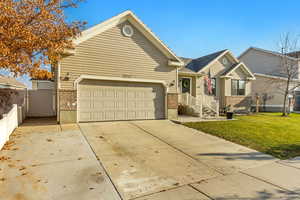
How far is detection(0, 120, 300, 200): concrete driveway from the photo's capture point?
10.1ft

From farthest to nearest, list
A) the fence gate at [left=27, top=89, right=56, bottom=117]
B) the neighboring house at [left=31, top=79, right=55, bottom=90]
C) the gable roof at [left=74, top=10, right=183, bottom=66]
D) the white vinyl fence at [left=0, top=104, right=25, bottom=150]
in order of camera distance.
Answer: the neighboring house at [left=31, top=79, right=55, bottom=90] < the fence gate at [left=27, top=89, right=56, bottom=117] < the gable roof at [left=74, top=10, right=183, bottom=66] < the white vinyl fence at [left=0, top=104, right=25, bottom=150]

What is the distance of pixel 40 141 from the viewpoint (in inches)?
233

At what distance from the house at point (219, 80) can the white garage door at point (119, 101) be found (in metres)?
4.71

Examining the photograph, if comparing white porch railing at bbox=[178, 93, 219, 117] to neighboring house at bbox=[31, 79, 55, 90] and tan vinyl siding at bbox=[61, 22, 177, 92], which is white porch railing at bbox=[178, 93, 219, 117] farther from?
neighboring house at bbox=[31, 79, 55, 90]

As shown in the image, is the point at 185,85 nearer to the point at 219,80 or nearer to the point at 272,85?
the point at 219,80

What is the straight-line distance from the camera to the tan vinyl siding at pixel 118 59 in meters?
8.93

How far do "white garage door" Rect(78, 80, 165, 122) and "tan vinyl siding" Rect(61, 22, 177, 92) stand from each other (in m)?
0.62

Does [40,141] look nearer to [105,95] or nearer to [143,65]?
[105,95]

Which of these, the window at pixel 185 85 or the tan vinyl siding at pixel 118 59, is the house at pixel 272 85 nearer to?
the window at pixel 185 85

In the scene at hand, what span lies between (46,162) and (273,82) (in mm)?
23352

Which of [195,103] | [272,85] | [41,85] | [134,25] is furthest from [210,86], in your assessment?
[41,85]

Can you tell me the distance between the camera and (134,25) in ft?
33.8

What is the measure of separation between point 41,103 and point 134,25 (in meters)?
8.69

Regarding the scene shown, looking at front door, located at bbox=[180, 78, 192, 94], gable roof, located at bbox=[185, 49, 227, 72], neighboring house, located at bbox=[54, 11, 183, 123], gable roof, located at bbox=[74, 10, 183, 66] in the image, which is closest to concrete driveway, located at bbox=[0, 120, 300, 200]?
neighboring house, located at bbox=[54, 11, 183, 123]
